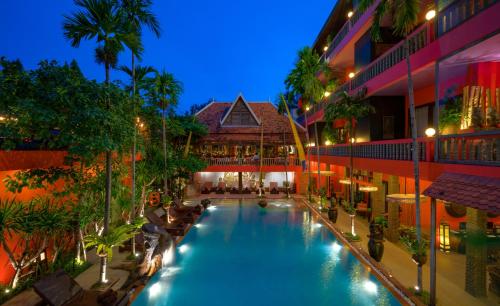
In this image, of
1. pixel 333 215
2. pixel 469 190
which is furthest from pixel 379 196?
pixel 469 190

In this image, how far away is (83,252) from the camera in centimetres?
1341

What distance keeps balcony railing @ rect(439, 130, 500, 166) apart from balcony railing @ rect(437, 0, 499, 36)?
339 centimetres

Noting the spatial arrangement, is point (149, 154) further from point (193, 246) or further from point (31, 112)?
point (31, 112)

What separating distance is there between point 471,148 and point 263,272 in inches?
334

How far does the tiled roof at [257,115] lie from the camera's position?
1433 inches

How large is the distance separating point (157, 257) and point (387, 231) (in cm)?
1155

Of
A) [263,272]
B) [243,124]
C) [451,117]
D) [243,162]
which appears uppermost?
[243,124]

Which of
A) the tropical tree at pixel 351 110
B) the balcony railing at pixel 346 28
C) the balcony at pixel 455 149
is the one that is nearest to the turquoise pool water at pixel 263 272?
the tropical tree at pixel 351 110

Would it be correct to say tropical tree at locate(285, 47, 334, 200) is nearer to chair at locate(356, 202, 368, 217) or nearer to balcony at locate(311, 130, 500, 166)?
chair at locate(356, 202, 368, 217)

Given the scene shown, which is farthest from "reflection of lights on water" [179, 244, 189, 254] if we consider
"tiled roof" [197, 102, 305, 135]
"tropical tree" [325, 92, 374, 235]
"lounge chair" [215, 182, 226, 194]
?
"tiled roof" [197, 102, 305, 135]

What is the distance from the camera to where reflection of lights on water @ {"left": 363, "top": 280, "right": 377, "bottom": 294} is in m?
11.3

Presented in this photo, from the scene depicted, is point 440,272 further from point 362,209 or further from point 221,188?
point 221,188

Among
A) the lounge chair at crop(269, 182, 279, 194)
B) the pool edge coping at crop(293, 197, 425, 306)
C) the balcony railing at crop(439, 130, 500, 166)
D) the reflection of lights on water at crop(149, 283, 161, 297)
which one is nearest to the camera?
the balcony railing at crop(439, 130, 500, 166)

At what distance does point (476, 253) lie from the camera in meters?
10.1
